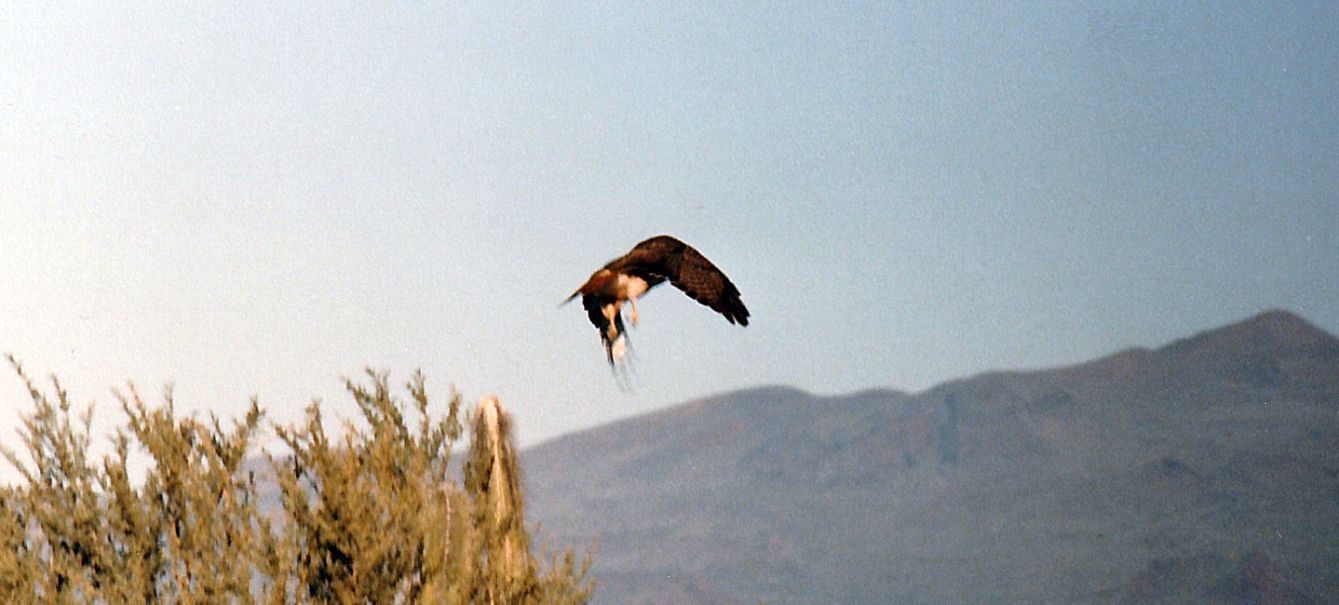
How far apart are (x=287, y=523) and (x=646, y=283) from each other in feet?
11.4

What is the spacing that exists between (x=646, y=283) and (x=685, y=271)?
330mm

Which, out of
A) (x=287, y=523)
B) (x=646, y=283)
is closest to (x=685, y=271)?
(x=646, y=283)

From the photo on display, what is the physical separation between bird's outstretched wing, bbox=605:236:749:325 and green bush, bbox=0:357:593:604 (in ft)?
5.55

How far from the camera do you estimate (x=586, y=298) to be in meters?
13.4

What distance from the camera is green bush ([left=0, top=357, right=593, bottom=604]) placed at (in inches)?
516

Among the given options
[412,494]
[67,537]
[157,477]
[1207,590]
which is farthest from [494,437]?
[1207,590]

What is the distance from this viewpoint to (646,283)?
13.5 meters

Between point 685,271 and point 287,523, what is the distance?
3775mm

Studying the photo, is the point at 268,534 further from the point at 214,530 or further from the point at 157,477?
the point at 157,477

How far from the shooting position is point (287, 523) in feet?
43.9

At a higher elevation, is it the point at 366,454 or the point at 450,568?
the point at 366,454

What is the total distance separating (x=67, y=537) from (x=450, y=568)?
11.7ft

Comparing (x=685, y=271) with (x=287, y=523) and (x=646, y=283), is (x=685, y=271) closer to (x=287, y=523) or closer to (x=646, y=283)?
(x=646, y=283)

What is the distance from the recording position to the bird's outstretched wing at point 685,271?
13359mm
